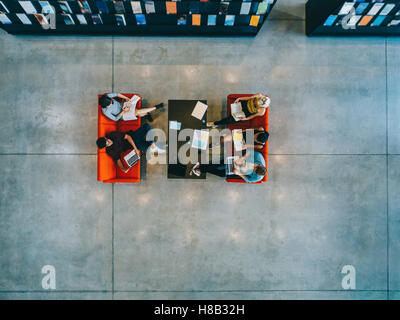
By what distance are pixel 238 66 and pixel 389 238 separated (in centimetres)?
371

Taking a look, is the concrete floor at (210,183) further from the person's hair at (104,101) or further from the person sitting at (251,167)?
the person's hair at (104,101)

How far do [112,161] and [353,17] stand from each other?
13.5 ft

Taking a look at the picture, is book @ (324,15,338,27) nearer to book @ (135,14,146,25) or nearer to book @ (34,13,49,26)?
book @ (135,14,146,25)

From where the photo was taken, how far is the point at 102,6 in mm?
3129

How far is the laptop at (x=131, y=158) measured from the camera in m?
3.20

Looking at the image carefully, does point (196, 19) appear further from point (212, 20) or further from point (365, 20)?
point (365, 20)

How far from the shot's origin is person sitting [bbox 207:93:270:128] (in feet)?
9.80

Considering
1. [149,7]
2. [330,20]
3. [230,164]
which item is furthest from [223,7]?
[230,164]

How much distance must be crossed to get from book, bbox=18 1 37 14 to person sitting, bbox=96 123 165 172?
6.71ft

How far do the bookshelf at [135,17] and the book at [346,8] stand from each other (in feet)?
3.24

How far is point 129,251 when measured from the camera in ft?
12.0

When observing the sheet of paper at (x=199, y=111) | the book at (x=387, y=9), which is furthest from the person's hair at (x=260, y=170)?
the book at (x=387, y=9)

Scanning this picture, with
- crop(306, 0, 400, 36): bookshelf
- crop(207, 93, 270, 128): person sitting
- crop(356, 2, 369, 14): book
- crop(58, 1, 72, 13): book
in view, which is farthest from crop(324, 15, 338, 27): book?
crop(58, 1, 72, 13): book
